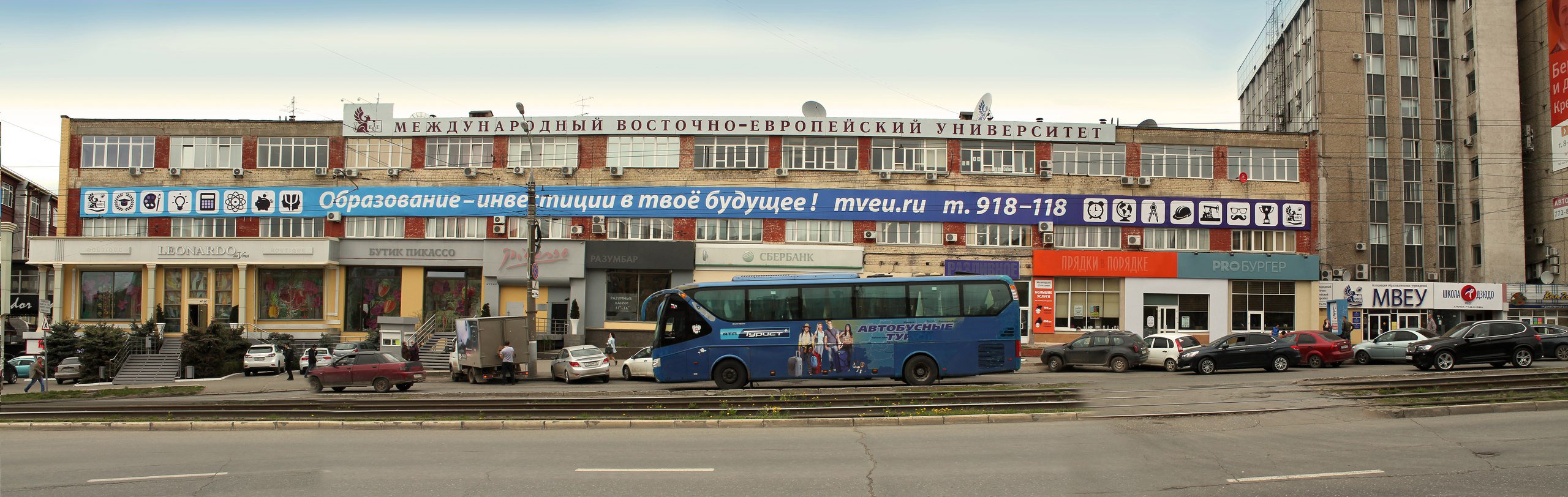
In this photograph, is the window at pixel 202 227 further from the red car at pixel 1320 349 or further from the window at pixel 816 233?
the red car at pixel 1320 349

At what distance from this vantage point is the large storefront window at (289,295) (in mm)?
44656

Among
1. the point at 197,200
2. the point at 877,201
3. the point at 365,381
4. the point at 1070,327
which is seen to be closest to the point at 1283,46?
the point at 1070,327

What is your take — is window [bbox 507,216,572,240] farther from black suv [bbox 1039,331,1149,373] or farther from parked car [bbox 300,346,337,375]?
black suv [bbox 1039,331,1149,373]

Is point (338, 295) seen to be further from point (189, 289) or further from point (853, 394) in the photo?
point (853, 394)

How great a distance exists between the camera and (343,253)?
145 ft

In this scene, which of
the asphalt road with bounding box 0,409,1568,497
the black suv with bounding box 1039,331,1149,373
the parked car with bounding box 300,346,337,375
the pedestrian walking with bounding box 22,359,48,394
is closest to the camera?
the asphalt road with bounding box 0,409,1568,497

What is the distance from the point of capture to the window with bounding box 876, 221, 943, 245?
43031 millimetres

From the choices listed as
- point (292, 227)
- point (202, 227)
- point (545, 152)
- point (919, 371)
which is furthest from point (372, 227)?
point (919, 371)

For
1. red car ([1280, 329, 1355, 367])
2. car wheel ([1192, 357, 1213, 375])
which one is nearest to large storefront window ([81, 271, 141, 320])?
car wheel ([1192, 357, 1213, 375])

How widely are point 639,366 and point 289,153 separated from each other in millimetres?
26080

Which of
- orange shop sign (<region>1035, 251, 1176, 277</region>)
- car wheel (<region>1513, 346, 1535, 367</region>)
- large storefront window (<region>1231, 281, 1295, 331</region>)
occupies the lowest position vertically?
car wheel (<region>1513, 346, 1535, 367</region>)

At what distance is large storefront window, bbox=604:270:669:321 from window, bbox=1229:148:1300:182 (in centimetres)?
2731

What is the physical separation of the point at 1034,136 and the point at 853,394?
90.3 ft

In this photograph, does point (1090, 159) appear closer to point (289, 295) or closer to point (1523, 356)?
point (1523, 356)
